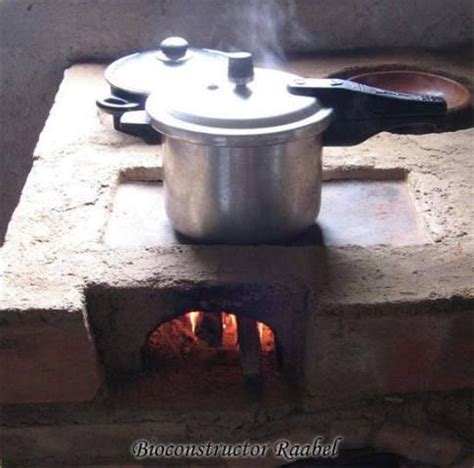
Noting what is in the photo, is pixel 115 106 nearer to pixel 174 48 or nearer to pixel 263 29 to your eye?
pixel 174 48

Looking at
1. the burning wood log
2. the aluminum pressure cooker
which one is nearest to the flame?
the burning wood log

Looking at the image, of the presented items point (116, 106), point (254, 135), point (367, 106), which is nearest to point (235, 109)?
point (254, 135)

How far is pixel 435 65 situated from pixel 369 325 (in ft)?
3.67

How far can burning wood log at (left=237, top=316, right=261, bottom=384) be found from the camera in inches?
47.9

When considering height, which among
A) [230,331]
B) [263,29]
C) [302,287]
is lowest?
[230,331]

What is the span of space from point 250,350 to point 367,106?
48 centimetres

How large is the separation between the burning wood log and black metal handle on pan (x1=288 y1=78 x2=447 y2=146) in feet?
1.32

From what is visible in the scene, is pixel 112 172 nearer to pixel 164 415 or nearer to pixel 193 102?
pixel 193 102

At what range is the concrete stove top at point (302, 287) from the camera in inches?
42.3

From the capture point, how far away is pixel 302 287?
110cm

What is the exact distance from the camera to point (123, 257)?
1161 millimetres

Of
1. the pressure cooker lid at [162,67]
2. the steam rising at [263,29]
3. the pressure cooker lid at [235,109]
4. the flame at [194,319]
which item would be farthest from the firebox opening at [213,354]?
the steam rising at [263,29]

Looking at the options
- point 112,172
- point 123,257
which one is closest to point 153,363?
point 123,257

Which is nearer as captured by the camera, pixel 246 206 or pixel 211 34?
pixel 246 206
